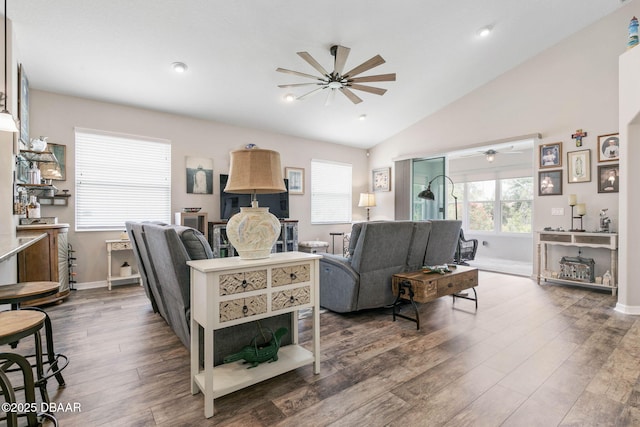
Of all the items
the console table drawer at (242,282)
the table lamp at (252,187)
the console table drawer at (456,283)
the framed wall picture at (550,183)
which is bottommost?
the console table drawer at (456,283)

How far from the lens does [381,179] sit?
7555 mm

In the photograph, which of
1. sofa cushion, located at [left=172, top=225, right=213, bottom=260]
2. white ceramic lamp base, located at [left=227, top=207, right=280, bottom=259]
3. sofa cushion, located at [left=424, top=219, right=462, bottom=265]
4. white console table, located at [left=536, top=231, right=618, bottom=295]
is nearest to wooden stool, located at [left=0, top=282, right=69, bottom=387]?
sofa cushion, located at [left=172, top=225, right=213, bottom=260]

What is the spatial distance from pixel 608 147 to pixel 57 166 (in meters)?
7.56

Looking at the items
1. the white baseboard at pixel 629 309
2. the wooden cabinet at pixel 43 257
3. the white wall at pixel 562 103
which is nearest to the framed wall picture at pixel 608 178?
Result: the white wall at pixel 562 103

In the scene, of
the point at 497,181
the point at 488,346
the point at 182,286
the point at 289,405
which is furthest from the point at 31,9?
the point at 497,181

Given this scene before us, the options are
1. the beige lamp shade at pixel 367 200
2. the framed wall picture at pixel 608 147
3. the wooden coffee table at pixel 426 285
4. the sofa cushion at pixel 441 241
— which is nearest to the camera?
the wooden coffee table at pixel 426 285

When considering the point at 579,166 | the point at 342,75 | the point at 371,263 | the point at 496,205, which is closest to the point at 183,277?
the point at 371,263

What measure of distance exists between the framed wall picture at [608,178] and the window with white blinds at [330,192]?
4.58 m

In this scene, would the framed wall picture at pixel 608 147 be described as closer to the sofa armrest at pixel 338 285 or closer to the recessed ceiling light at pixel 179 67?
the sofa armrest at pixel 338 285

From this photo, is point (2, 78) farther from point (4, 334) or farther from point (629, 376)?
point (629, 376)

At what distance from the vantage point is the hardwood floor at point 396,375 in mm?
1663

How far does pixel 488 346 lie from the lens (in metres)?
2.51

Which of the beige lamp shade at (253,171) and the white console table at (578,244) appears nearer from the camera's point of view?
the beige lamp shade at (253,171)

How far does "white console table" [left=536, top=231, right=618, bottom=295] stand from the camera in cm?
409
